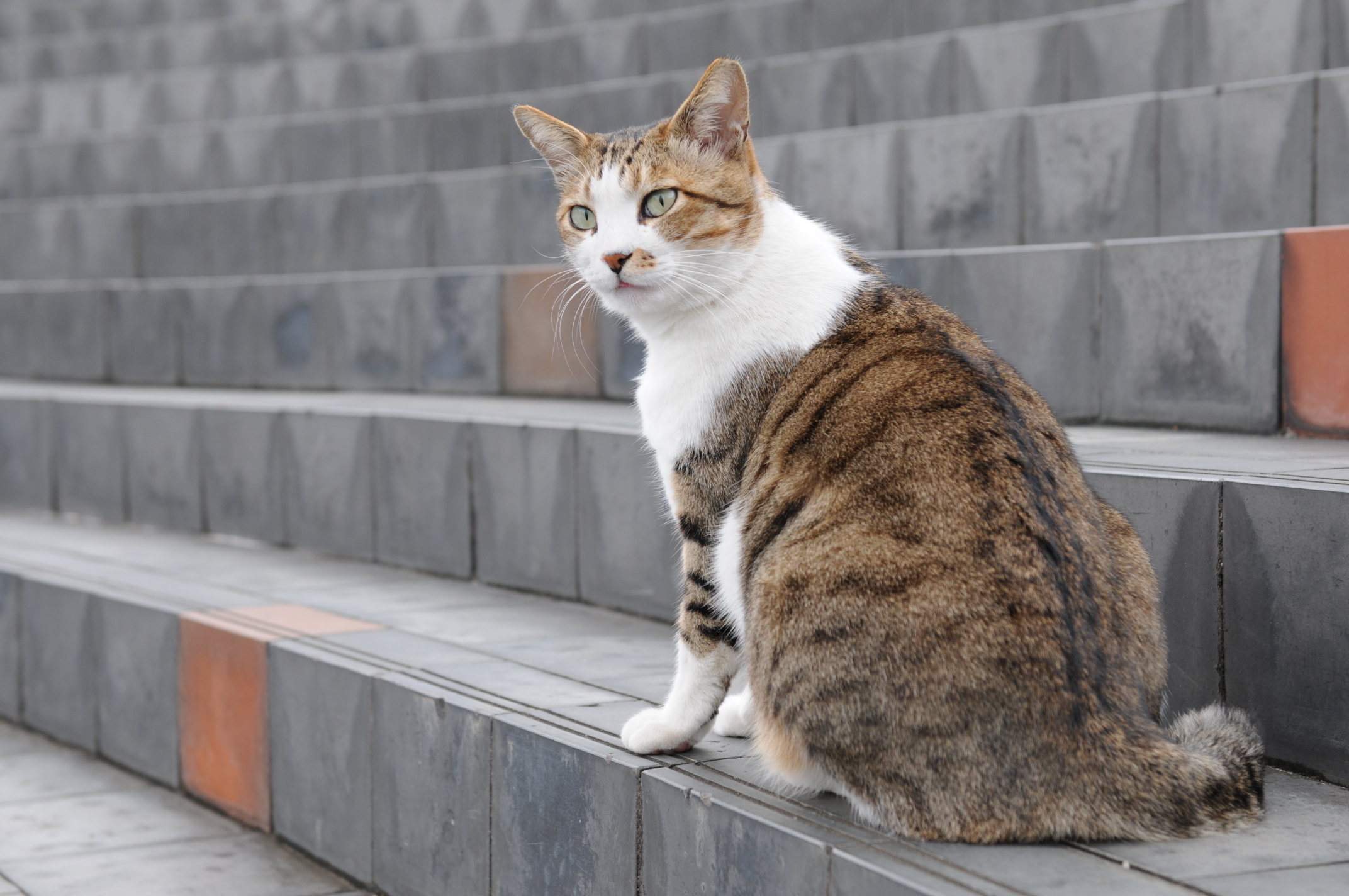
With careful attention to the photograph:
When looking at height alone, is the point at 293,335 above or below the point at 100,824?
above

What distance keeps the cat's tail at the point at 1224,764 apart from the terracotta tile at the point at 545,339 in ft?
8.89

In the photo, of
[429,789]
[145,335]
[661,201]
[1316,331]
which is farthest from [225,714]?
[145,335]

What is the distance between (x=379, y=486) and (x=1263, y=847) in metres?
2.76

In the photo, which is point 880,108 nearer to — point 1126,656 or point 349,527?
point 349,527

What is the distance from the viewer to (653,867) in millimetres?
2051

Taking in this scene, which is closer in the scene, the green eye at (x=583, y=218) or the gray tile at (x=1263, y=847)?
the gray tile at (x=1263, y=847)

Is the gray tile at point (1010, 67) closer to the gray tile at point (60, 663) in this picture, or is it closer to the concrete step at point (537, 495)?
the concrete step at point (537, 495)

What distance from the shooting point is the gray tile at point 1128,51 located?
4.24 meters

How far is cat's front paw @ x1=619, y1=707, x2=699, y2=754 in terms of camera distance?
2.10 m

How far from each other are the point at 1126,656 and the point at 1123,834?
0.76ft

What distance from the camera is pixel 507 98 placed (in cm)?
635

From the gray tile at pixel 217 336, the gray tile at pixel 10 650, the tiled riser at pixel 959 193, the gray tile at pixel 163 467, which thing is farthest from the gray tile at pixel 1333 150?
the gray tile at pixel 217 336

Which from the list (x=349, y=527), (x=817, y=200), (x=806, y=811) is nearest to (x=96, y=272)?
(x=349, y=527)

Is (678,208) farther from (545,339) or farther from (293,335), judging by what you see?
(293,335)
